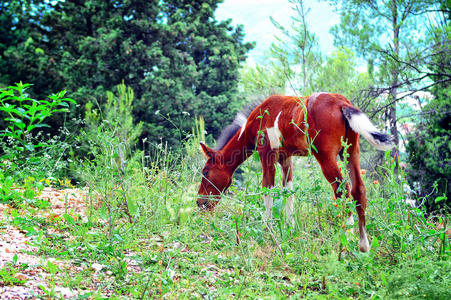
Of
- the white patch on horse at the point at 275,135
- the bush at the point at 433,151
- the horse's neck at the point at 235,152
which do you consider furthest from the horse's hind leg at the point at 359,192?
the bush at the point at 433,151

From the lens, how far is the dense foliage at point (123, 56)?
556 inches

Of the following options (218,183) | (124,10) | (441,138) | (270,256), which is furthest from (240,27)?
(270,256)

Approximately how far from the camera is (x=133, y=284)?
270cm

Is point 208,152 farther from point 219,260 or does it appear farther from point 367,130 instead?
point 367,130

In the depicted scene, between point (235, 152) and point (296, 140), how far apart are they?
113 cm

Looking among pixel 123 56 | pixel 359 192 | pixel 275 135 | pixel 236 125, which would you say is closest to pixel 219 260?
pixel 359 192

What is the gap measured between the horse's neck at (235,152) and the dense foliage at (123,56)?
8.78 meters

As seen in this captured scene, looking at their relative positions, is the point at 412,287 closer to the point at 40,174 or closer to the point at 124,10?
the point at 40,174

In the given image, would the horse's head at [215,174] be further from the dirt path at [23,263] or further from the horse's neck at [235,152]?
the dirt path at [23,263]

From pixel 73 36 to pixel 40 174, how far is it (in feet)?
38.7

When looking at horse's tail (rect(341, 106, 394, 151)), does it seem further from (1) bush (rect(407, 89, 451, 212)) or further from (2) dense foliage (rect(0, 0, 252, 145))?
(2) dense foliage (rect(0, 0, 252, 145))

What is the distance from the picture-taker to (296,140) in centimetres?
412

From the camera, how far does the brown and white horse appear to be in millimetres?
3609

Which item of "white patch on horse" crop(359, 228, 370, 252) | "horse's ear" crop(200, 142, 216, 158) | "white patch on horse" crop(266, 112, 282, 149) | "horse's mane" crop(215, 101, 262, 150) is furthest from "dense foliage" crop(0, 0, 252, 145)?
"white patch on horse" crop(359, 228, 370, 252)
